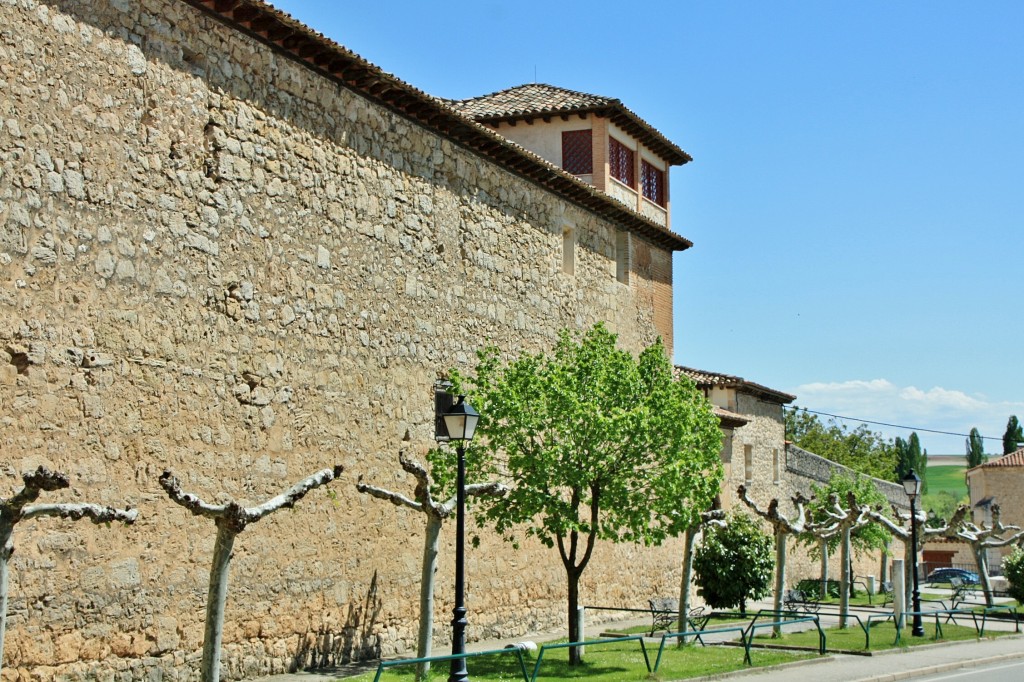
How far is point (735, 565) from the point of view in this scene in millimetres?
22031

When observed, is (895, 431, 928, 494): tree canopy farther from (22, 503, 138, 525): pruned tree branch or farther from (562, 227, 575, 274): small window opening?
(22, 503, 138, 525): pruned tree branch

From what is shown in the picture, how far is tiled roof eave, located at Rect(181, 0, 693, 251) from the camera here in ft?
44.9

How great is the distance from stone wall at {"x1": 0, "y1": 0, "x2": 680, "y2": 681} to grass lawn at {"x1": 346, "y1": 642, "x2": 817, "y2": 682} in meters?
1.60

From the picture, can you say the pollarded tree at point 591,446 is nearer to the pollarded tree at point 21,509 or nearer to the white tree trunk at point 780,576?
the white tree trunk at point 780,576

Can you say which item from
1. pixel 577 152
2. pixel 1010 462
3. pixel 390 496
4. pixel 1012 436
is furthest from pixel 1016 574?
pixel 1012 436

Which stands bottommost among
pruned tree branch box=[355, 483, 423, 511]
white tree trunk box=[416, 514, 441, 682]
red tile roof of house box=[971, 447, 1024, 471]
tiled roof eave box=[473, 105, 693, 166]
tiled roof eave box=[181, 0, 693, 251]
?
white tree trunk box=[416, 514, 441, 682]

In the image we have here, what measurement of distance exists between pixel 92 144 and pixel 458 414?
15.7 feet

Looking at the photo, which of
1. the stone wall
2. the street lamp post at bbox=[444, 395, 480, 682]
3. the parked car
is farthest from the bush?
the parked car

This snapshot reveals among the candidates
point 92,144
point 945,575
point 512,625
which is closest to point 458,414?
point 92,144

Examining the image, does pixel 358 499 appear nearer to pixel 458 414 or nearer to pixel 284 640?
pixel 284 640

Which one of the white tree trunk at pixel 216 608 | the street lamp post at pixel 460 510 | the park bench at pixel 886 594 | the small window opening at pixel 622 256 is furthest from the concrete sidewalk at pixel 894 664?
the park bench at pixel 886 594

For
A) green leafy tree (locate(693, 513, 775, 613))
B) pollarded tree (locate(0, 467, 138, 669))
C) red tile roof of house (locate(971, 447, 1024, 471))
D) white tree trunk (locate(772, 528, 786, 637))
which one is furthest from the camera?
red tile roof of house (locate(971, 447, 1024, 471))

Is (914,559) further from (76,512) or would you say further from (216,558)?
A: (76,512)

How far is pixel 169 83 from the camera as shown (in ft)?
41.5
